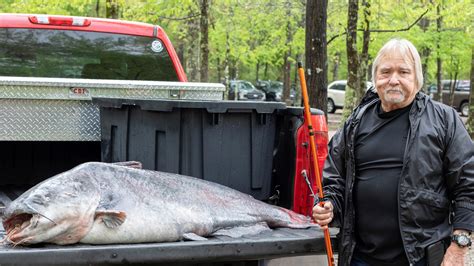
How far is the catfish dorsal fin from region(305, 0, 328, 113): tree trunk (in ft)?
16.8

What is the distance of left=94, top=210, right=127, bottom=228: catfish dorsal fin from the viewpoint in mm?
3262

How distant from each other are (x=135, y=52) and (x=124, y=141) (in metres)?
2.09

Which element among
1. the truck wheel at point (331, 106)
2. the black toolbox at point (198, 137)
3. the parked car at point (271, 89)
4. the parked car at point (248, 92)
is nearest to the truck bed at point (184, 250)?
the black toolbox at point (198, 137)

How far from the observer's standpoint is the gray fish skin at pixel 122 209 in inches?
125

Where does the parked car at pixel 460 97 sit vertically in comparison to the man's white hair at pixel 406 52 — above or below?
below

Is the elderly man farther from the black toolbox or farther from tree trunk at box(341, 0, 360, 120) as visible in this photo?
tree trunk at box(341, 0, 360, 120)

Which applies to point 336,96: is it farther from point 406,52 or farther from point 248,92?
point 406,52

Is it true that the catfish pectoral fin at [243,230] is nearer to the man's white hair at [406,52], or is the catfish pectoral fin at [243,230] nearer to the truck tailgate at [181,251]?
the truck tailgate at [181,251]

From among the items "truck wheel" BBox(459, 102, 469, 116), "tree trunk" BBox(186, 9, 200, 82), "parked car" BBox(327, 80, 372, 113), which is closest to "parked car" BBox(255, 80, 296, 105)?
"parked car" BBox(327, 80, 372, 113)

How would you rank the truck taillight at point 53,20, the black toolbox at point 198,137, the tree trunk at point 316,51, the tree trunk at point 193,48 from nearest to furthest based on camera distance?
the black toolbox at point 198,137 → the truck taillight at point 53,20 → the tree trunk at point 316,51 → the tree trunk at point 193,48

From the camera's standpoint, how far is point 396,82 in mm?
3395

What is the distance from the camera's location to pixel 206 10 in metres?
13.6

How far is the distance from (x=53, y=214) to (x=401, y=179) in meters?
1.69

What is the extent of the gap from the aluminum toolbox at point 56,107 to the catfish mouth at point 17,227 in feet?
3.72
